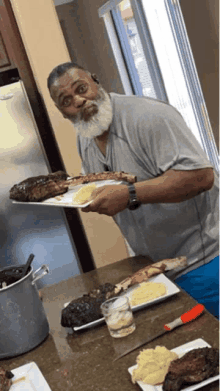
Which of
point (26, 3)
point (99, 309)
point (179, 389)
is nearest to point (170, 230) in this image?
point (99, 309)

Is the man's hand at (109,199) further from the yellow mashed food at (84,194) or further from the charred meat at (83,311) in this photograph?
the charred meat at (83,311)

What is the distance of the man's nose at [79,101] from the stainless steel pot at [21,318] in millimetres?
852

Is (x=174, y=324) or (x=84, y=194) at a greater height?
(x=84, y=194)

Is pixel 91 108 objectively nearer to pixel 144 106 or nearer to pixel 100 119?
pixel 100 119

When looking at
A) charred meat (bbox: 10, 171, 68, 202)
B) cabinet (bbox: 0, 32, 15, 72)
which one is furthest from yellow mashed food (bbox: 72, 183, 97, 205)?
cabinet (bbox: 0, 32, 15, 72)

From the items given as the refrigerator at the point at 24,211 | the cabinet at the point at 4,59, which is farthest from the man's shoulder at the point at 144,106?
the cabinet at the point at 4,59

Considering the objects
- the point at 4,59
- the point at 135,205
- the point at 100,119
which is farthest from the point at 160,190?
the point at 4,59

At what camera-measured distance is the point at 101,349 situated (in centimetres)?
114

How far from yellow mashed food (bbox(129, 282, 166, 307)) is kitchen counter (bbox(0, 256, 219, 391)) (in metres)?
0.03

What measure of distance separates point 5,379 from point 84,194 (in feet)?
2.22

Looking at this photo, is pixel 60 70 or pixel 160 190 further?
pixel 60 70

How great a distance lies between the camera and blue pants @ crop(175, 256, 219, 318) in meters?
1.59

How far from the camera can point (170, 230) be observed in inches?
71.5

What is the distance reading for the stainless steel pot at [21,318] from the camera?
1139mm
